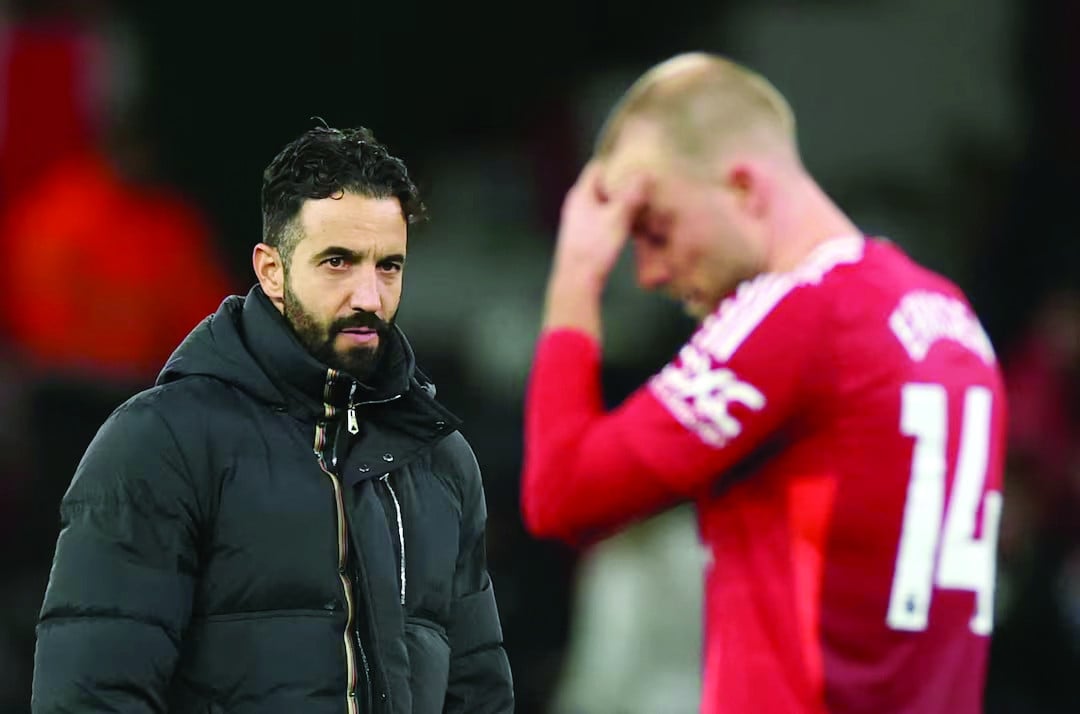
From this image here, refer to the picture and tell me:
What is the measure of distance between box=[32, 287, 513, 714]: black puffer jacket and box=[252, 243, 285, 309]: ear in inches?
0.9

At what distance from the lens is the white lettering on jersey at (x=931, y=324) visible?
3080 millimetres

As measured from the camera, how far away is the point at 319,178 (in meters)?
2.77

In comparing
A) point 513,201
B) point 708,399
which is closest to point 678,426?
point 708,399

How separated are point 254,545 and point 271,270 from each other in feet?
1.38

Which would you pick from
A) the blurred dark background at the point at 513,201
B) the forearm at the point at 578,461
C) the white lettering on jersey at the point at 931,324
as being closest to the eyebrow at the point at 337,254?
the forearm at the point at 578,461

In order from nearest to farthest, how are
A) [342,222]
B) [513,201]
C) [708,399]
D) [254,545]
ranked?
1. [254,545]
2. [342,222]
3. [708,399]
4. [513,201]

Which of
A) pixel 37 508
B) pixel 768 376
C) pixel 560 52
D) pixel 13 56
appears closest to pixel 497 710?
pixel 768 376

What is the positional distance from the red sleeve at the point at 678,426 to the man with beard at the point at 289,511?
18 cm

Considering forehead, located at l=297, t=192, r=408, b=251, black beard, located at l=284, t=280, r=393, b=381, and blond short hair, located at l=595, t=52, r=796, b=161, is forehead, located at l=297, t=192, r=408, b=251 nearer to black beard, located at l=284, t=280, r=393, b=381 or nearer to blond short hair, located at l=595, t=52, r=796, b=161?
black beard, located at l=284, t=280, r=393, b=381

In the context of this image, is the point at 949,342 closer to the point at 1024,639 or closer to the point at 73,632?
the point at 73,632

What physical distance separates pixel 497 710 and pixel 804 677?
1.61ft

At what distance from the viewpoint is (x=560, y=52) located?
9281 mm

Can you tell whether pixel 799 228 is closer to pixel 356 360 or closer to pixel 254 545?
pixel 356 360

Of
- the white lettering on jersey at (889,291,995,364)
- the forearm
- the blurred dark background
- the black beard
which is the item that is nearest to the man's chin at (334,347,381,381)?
the black beard
